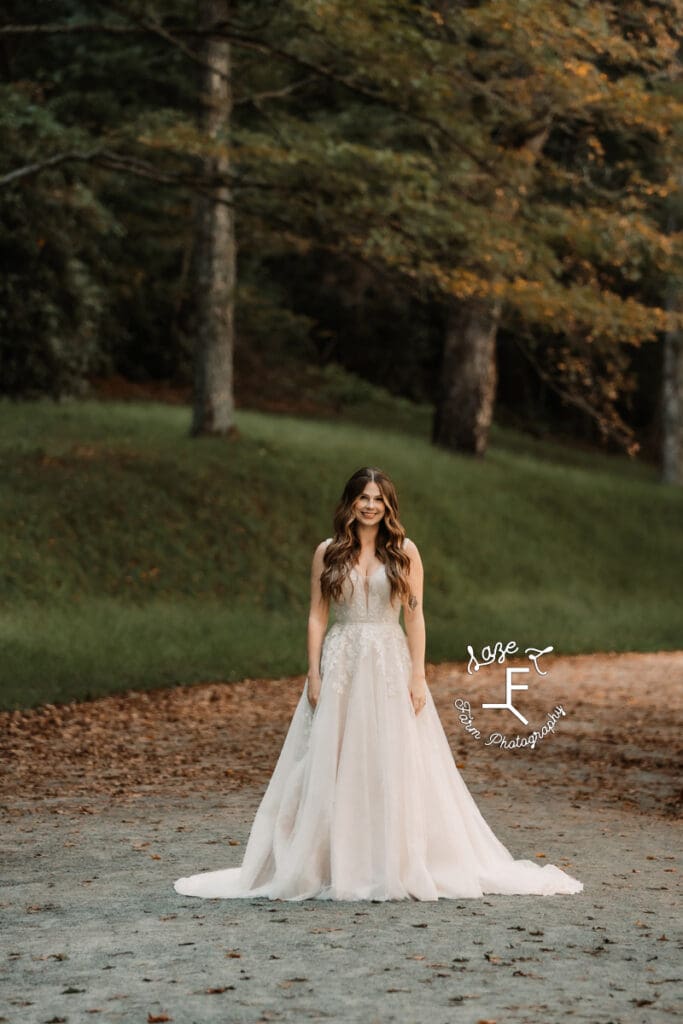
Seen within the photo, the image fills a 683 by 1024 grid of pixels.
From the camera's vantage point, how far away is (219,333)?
941 inches

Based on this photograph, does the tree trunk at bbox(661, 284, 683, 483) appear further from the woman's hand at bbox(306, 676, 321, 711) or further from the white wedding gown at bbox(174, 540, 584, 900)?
the woman's hand at bbox(306, 676, 321, 711)

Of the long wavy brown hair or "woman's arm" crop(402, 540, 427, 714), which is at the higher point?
the long wavy brown hair

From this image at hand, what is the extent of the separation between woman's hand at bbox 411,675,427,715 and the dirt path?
962 mm

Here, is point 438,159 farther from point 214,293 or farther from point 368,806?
point 368,806

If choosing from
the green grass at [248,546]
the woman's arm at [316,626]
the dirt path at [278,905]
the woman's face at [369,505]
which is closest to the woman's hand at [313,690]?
the woman's arm at [316,626]

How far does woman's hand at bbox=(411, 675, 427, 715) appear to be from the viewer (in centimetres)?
748

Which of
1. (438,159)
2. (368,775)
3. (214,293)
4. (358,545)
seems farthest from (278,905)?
(214,293)

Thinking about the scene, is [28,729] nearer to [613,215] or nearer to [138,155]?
[613,215]

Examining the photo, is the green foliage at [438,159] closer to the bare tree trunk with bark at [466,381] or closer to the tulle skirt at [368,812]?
the bare tree trunk with bark at [466,381]

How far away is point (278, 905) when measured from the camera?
22.6 feet

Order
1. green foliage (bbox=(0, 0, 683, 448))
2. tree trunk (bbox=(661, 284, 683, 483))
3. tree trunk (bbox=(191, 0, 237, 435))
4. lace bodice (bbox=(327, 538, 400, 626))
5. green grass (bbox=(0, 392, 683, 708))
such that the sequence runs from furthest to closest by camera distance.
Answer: tree trunk (bbox=(661, 284, 683, 483)) → tree trunk (bbox=(191, 0, 237, 435)) → green foliage (bbox=(0, 0, 683, 448)) → green grass (bbox=(0, 392, 683, 708)) → lace bodice (bbox=(327, 538, 400, 626))

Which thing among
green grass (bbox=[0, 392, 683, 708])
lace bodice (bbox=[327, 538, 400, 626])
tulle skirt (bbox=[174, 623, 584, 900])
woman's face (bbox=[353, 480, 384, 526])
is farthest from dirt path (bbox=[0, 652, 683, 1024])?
green grass (bbox=[0, 392, 683, 708])

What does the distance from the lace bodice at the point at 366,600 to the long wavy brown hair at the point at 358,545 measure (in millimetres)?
39

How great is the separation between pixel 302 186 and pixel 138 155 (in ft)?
A: 19.5
